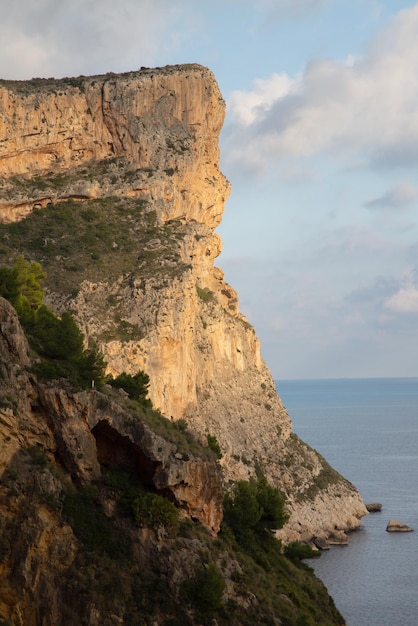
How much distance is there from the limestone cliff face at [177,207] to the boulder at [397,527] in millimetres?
2995

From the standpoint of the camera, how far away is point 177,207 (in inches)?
3706

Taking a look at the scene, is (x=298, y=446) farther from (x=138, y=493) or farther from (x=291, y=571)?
(x=138, y=493)

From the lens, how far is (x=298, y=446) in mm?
98875

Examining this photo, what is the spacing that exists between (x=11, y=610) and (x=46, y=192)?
56178mm

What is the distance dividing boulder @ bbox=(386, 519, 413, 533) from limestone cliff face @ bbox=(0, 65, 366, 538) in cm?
299

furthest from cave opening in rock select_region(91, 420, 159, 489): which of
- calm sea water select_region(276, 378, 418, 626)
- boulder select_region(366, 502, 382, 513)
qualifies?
boulder select_region(366, 502, 382, 513)

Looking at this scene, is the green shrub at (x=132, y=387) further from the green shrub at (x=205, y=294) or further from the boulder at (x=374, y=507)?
the boulder at (x=374, y=507)

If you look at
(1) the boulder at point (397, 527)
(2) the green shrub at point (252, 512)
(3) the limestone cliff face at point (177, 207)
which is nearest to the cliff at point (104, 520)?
(2) the green shrub at point (252, 512)

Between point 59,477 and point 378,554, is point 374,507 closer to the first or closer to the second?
point 378,554

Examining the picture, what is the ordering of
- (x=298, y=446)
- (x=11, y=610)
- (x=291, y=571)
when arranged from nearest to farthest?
(x=11, y=610) < (x=291, y=571) < (x=298, y=446)

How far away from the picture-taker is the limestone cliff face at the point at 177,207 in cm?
8656

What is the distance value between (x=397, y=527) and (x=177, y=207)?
108ft

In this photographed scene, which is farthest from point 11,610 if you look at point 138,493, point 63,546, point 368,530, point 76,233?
point 368,530

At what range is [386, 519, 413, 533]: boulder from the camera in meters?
95.4
